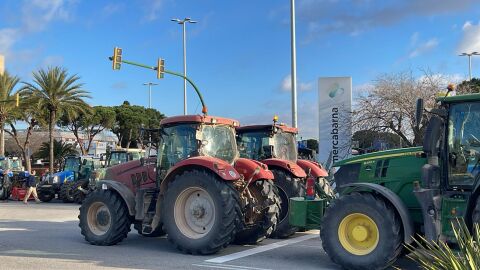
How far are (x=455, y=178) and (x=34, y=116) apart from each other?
35.4 m

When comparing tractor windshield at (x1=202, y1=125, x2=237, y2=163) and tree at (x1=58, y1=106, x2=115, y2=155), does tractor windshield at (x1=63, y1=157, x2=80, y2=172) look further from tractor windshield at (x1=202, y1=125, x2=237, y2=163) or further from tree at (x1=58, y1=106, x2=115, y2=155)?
tree at (x1=58, y1=106, x2=115, y2=155)

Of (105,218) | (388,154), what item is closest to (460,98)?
(388,154)

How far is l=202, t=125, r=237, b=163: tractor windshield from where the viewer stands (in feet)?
32.0

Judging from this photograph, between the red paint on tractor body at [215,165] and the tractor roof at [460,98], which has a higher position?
the tractor roof at [460,98]

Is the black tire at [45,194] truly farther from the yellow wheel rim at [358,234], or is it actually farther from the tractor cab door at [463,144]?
the tractor cab door at [463,144]

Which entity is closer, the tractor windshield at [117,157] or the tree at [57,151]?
the tractor windshield at [117,157]

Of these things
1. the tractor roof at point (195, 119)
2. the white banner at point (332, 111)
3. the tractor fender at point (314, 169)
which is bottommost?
the tractor fender at point (314, 169)

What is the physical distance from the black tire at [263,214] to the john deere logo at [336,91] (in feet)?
36.4

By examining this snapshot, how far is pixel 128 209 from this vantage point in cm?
998

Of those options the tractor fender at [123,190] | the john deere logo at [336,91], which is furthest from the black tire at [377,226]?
the john deere logo at [336,91]

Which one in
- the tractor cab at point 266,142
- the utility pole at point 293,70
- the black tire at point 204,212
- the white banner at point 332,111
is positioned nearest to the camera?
the black tire at point 204,212

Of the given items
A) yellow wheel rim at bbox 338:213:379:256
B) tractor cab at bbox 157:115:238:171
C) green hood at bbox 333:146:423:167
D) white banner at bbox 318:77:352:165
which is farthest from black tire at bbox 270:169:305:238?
white banner at bbox 318:77:352:165

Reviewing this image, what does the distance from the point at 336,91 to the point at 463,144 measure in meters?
13.5

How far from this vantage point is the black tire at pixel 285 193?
11070mm
